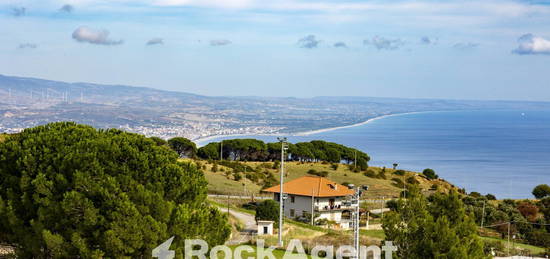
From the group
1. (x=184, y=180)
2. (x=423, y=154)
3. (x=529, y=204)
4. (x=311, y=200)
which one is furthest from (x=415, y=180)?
(x=423, y=154)

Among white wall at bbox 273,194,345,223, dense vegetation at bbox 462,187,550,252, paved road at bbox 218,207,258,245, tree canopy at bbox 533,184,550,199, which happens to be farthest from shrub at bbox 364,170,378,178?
paved road at bbox 218,207,258,245

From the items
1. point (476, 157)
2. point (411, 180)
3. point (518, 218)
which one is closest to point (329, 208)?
point (518, 218)

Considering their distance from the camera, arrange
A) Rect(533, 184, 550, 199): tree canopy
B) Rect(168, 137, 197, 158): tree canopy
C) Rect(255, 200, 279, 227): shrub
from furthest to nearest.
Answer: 1. Rect(168, 137, 197, 158): tree canopy
2. Rect(533, 184, 550, 199): tree canopy
3. Rect(255, 200, 279, 227): shrub

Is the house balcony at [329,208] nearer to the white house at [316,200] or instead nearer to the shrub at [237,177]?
the white house at [316,200]

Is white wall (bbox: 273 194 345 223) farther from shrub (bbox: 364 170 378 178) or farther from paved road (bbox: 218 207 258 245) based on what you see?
shrub (bbox: 364 170 378 178)

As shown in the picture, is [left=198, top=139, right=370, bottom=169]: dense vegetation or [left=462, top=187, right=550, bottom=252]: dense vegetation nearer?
[left=462, top=187, right=550, bottom=252]: dense vegetation

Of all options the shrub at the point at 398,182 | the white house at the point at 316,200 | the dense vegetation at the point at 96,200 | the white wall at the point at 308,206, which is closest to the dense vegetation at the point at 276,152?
the shrub at the point at 398,182

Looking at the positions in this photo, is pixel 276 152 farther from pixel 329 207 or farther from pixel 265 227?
pixel 265 227
